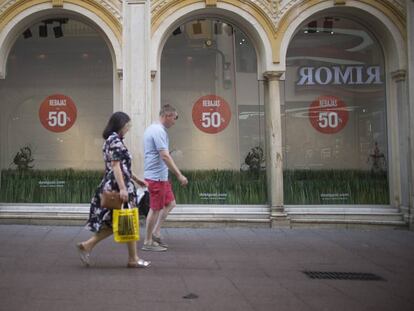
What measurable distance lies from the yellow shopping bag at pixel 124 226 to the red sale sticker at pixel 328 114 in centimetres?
599

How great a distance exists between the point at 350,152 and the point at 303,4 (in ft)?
10.5

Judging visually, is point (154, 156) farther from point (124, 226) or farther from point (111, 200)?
point (124, 226)

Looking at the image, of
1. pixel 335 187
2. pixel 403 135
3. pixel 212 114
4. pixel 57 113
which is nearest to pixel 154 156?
pixel 212 114

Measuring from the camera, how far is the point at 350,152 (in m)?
10.8

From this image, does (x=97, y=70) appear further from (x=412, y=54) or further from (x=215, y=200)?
(x=412, y=54)

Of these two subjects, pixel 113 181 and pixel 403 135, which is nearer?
pixel 113 181

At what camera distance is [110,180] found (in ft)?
19.4

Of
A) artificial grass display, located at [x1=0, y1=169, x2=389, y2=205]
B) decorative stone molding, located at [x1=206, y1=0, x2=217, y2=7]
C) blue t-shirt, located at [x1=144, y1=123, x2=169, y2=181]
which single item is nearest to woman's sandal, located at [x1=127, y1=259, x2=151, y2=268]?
blue t-shirt, located at [x1=144, y1=123, x2=169, y2=181]

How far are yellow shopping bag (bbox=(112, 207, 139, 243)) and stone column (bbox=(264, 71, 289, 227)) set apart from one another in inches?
175

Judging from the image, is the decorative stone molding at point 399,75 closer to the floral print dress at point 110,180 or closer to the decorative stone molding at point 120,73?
the decorative stone molding at point 120,73

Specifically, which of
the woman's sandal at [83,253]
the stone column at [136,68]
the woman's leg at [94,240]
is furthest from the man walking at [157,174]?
the stone column at [136,68]

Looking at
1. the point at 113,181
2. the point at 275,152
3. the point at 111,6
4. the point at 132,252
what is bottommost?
the point at 132,252

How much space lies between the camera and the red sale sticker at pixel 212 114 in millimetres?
10625

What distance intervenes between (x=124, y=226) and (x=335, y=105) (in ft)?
21.0
